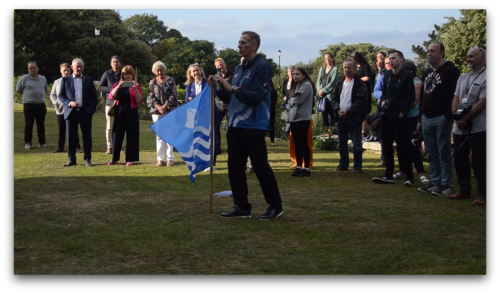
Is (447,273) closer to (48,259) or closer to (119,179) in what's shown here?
(48,259)

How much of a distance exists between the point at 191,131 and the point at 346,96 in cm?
447

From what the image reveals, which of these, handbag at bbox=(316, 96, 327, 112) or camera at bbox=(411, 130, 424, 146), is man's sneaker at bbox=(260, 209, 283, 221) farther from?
handbag at bbox=(316, 96, 327, 112)

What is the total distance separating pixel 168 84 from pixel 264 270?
7666mm

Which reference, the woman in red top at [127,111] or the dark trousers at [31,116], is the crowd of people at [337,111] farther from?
the dark trousers at [31,116]

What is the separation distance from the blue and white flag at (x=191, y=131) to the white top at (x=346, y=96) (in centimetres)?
419

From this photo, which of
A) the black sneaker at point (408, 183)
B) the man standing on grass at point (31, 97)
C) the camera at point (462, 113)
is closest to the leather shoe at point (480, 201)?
the camera at point (462, 113)

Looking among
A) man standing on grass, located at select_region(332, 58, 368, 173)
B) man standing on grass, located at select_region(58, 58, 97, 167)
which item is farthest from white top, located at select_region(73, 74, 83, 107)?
man standing on grass, located at select_region(332, 58, 368, 173)

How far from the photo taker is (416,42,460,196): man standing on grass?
313 inches

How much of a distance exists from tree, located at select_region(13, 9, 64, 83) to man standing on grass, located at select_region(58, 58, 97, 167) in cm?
5419

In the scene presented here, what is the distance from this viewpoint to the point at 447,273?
4.55 m

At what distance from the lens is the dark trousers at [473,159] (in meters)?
7.34

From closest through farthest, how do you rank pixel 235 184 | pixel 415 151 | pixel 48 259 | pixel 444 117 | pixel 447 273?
1. pixel 447 273
2. pixel 48 259
3. pixel 235 184
4. pixel 444 117
5. pixel 415 151

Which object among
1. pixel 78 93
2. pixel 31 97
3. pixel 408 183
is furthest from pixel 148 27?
pixel 408 183

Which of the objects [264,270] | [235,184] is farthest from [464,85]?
[264,270]
